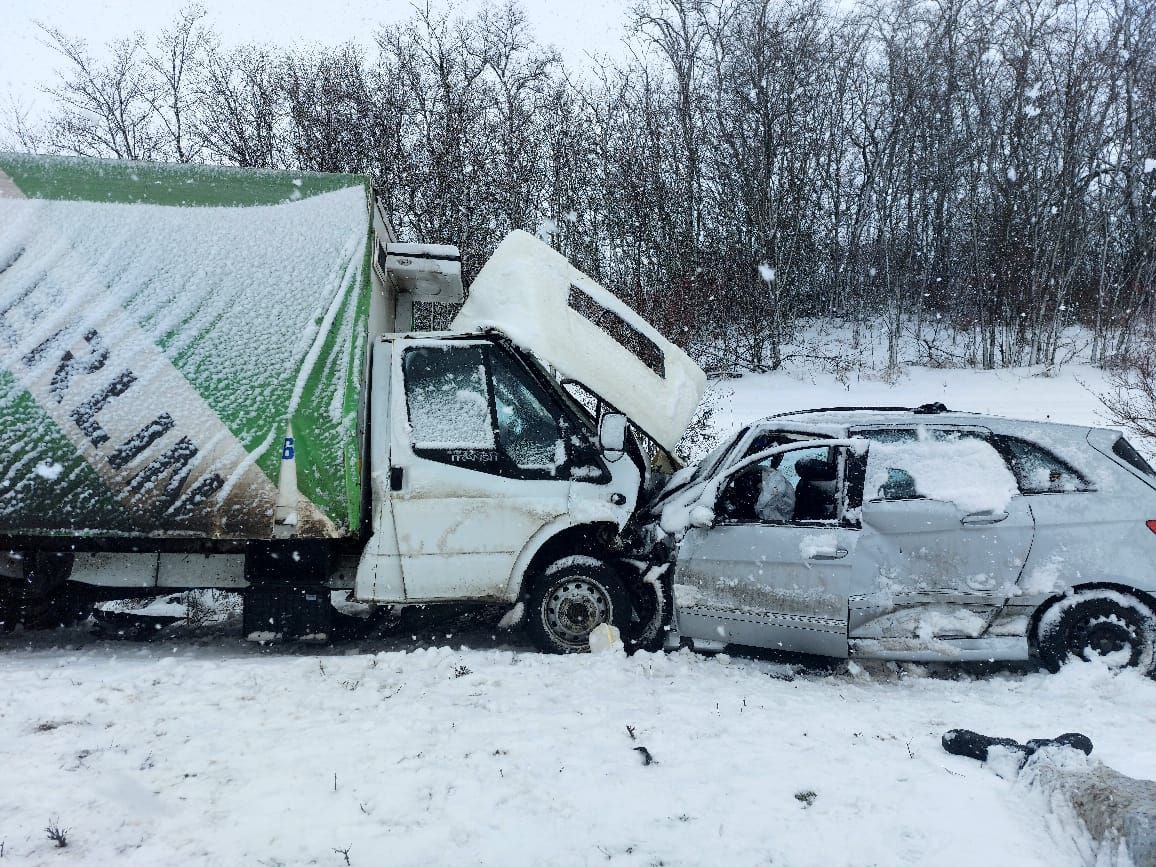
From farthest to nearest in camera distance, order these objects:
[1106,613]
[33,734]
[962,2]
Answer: [962,2]
[1106,613]
[33,734]

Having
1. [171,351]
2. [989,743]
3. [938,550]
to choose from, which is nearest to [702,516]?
[938,550]

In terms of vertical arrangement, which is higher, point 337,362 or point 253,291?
point 253,291

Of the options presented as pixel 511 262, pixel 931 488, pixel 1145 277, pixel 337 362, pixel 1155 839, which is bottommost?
pixel 1155 839

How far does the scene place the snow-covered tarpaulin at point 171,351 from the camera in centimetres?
482

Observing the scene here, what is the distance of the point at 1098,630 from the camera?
4773 mm

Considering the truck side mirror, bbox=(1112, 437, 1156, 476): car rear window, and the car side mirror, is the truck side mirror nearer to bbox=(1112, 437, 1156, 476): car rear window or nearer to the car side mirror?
the car side mirror

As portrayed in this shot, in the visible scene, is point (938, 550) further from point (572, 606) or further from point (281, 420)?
point (281, 420)

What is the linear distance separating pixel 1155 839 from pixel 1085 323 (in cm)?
2097

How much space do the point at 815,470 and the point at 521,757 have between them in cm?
337

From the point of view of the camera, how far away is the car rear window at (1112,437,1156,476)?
16.4 ft

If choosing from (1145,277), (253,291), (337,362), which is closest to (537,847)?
(337,362)

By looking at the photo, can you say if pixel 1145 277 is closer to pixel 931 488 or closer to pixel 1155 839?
pixel 931 488

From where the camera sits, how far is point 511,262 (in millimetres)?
5777

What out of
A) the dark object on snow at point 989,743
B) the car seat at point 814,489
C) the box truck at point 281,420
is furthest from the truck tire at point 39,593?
the dark object on snow at point 989,743
